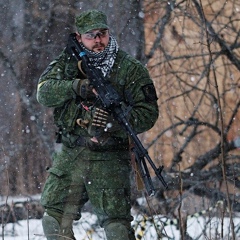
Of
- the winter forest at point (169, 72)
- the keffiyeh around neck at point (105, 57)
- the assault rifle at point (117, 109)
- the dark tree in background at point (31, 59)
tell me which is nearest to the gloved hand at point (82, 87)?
the assault rifle at point (117, 109)

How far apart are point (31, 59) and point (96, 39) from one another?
4.67 meters

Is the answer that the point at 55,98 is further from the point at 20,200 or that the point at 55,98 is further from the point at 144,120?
the point at 20,200

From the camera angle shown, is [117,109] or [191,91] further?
[191,91]

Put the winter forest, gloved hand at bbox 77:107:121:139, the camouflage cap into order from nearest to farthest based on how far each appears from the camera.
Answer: gloved hand at bbox 77:107:121:139 < the camouflage cap < the winter forest

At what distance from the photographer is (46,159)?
9.48 metres

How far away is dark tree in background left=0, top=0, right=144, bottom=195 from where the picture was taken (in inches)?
355

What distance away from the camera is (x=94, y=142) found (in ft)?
15.5

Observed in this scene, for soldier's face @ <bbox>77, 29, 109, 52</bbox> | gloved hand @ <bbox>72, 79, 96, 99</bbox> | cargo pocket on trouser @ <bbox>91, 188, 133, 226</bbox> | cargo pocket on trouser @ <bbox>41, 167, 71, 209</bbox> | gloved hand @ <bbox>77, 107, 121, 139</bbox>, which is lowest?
cargo pocket on trouser @ <bbox>91, 188, 133, 226</bbox>

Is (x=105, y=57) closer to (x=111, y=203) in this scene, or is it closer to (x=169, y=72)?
(x=111, y=203)

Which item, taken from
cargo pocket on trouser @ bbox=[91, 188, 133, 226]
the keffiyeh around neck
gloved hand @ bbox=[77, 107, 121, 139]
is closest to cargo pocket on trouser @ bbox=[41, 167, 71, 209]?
cargo pocket on trouser @ bbox=[91, 188, 133, 226]

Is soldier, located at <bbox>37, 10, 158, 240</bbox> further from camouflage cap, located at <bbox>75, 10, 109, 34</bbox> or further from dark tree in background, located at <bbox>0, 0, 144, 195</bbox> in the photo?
dark tree in background, located at <bbox>0, 0, 144, 195</bbox>

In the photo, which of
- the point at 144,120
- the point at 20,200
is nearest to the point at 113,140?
the point at 144,120

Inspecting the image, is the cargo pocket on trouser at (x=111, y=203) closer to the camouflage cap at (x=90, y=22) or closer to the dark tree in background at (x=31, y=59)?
the camouflage cap at (x=90, y=22)

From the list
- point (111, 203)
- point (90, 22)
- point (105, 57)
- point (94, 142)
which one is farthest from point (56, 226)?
point (90, 22)
